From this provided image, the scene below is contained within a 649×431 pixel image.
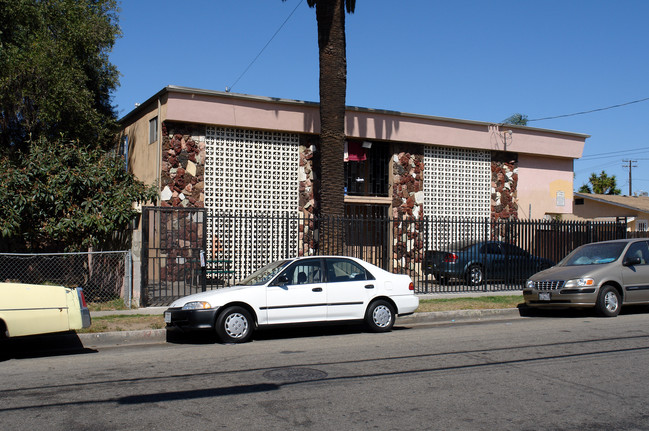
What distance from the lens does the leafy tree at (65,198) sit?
529 inches

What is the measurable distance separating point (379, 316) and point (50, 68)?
13.3 meters

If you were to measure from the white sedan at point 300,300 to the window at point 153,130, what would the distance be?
947 cm

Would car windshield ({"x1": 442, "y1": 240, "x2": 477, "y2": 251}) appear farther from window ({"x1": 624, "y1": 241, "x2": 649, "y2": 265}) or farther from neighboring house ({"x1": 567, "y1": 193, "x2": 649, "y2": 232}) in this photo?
neighboring house ({"x1": 567, "y1": 193, "x2": 649, "y2": 232})

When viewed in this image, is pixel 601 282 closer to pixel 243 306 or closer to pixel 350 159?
pixel 243 306

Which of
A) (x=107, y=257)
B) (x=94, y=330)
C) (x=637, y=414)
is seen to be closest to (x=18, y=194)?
(x=107, y=257)

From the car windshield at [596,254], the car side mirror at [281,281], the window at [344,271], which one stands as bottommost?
the car side mirror at [281,281]

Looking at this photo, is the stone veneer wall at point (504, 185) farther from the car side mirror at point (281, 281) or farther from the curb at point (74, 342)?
the curb at point (74, 342)

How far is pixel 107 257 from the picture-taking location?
14.3m

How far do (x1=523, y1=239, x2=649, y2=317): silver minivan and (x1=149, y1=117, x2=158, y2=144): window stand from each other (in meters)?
11.9

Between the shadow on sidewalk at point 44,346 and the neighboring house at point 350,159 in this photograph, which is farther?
the neighboring house at point 350,159

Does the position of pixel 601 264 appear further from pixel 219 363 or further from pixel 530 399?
pixel 219 363

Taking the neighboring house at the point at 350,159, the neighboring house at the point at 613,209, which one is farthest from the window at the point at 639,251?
the neighboring house at the point at 613,209

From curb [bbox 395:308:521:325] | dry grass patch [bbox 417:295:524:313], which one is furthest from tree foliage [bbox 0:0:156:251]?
dry grass patch [bbox 417:295:524:313]

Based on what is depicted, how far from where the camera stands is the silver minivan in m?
12.7
